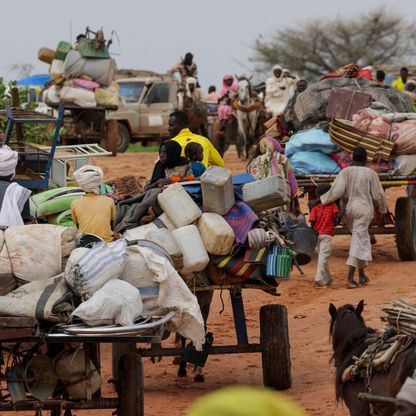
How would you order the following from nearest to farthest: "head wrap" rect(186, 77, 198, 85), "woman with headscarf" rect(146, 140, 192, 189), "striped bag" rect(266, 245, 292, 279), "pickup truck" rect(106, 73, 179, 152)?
"striped bag" rect(266, 245, 292, 279)
"woman with headscarf" rect(146, 140, 192, 189)
"head wrap" rect(186, 77, 198, 85)
"pickup truck" rect(106, 73, 179, 152)

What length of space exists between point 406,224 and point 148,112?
1993 centimetres

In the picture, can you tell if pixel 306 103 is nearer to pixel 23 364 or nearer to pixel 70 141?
pixel 23 364

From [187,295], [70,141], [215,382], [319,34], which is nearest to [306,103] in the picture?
[215,382]

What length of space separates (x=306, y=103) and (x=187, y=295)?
9208mm

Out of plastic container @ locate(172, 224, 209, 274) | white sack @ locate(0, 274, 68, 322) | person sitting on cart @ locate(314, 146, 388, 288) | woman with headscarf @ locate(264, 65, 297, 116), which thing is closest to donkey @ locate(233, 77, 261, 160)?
woman with headscarf @ locate(264, 65, 297, 116)

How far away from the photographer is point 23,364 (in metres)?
7.59

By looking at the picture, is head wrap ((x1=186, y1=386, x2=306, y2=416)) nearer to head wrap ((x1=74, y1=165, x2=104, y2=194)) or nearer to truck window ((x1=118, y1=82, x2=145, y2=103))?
head wrap ((x1=74, y1=165, x2=104, y2=194))

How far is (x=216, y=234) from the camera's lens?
8.76 metres

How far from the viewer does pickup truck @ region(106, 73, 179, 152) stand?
115ft

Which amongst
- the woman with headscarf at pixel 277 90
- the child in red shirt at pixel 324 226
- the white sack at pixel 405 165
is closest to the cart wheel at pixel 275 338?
the child in red shirt at pixel 324 226

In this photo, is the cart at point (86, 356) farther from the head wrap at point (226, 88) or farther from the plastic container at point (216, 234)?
the head wrap at point (226, 88)

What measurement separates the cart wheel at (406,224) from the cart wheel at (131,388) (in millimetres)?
8454

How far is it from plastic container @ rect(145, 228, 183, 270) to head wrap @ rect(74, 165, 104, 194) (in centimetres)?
64

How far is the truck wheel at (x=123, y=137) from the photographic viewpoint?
1367 inches
